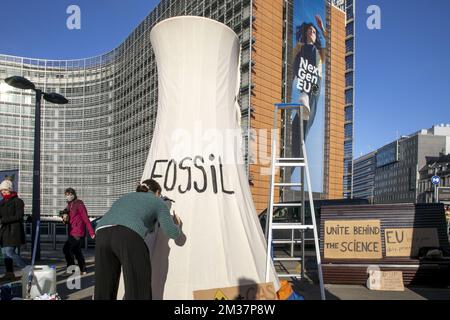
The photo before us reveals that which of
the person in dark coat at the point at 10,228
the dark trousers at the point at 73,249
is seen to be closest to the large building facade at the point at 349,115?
the dark trousers at the point at 73,249

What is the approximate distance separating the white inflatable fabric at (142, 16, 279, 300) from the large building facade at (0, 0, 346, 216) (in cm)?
3056

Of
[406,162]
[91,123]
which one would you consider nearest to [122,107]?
[91,123]

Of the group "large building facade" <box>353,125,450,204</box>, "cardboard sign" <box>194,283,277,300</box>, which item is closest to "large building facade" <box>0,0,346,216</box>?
"cardboard sign" <box>194,283,277,300</box>

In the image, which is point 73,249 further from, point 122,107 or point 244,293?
point 122,107

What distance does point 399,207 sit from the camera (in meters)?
7.19

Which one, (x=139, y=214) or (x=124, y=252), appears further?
(x=139, y=214)

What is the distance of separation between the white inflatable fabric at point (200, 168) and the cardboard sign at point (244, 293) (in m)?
0.13

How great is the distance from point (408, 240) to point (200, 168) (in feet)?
14.5

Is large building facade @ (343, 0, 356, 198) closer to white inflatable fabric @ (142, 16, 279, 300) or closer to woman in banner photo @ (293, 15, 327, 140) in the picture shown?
woman in banner photo @ (293, 15, 327, 140)

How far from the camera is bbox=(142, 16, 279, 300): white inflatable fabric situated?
14.8 feet

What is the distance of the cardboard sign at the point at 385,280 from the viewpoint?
21.2 feet

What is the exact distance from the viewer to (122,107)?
6944 centimetres

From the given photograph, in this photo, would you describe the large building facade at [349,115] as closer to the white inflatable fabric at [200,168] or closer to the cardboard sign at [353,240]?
the cardboard sign at [353,240]
